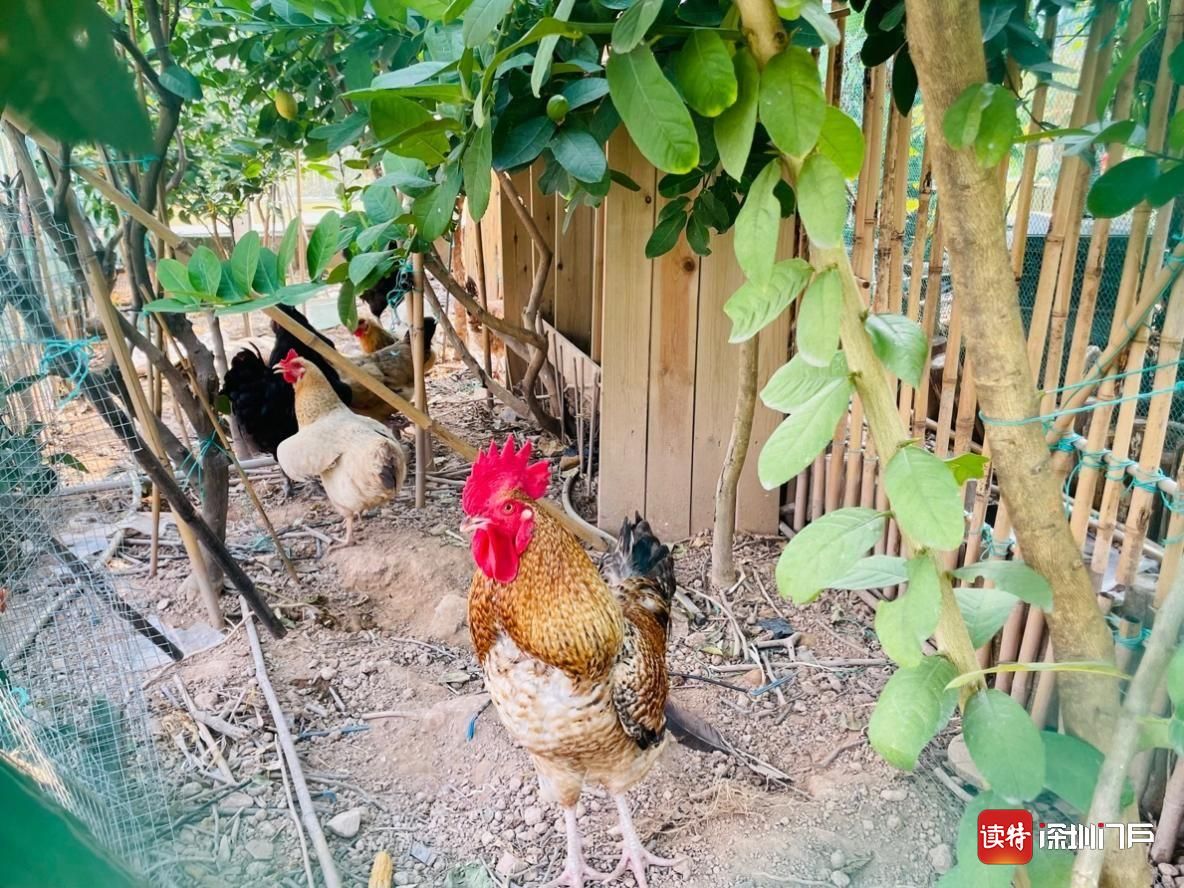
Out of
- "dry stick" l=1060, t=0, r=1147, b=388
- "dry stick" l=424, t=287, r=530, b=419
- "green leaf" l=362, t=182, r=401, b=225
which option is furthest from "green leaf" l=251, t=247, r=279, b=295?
"dry stick" l=424, t=287, r=530, b=419

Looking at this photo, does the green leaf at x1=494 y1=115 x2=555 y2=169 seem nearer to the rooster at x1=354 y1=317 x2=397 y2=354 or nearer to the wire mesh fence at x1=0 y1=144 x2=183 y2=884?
the wire mesh fence at x1=0 y1=144 x2=183 y2=884

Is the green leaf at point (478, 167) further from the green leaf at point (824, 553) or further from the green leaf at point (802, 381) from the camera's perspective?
the green leaf at point (824, 553)

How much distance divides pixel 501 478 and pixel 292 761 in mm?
Result: 1078

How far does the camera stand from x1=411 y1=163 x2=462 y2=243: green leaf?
1.10 metres

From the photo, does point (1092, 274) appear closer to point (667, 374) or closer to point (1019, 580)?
point (1019, 580)

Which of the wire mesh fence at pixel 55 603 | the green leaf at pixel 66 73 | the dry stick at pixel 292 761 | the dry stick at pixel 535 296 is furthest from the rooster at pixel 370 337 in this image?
the green leaf at pixel 66 73

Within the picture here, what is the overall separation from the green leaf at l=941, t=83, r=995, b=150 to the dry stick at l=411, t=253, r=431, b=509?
2325 millimetres

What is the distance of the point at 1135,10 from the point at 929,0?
1.28 m

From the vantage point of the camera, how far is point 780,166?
69 centimetres

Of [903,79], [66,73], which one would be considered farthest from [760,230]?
[903,79]

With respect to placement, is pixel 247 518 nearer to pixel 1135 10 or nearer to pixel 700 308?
pixel 700 308

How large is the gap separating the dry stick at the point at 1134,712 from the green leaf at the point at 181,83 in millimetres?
2054

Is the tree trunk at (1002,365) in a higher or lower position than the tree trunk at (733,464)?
higher

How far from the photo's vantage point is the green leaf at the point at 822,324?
0.65 metres
